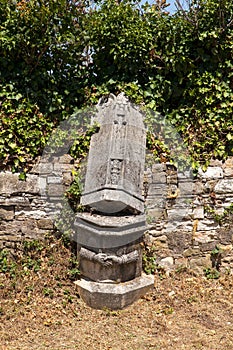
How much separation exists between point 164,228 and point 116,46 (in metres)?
2.76

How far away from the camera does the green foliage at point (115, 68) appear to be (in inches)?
193

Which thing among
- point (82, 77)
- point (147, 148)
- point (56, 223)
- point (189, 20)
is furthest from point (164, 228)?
point (189, 20)

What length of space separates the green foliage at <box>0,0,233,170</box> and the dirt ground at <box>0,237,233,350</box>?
61.2 inches

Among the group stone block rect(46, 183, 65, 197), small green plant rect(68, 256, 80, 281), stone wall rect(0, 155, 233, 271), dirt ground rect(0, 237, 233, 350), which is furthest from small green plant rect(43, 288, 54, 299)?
stone wall rect(0, 155, 233, 271)

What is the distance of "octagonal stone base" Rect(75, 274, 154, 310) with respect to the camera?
4.12m

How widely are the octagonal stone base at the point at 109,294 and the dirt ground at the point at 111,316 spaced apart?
8 cm

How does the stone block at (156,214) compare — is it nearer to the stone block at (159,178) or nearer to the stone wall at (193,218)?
the stone wall at (193,218)

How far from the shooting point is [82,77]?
550 centimetres

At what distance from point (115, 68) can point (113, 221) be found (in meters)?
2.52

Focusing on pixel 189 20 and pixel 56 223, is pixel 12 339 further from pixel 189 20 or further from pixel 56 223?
pixel 189 20

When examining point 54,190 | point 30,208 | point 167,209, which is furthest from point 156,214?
point 30,208

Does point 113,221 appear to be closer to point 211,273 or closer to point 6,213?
point 6,213

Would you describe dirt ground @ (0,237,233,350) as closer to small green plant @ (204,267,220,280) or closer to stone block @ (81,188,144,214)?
small green plant @ (204,267,220,280)

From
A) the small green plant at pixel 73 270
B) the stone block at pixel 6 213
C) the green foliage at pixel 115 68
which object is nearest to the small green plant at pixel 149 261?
the small green plant at pixel 73 270
